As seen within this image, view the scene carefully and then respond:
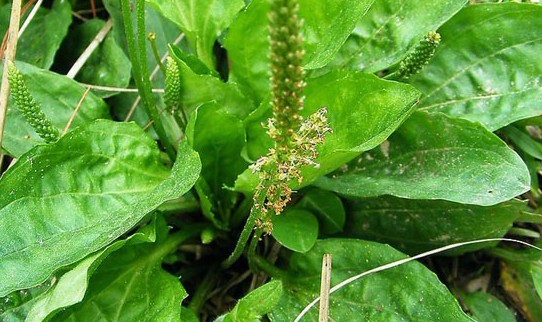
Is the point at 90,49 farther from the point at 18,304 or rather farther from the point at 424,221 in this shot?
the point at 424,221

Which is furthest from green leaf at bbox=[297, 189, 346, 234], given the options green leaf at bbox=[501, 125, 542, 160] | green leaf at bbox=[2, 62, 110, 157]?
green leaf at bbox=[2, 62, 110, 157]

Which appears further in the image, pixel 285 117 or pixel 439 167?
pixel 439 167

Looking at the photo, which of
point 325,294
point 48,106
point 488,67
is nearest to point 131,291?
point 325,294

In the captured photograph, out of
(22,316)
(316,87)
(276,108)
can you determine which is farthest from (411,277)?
(22,316)

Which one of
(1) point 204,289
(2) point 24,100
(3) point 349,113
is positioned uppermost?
(2) point 24,100

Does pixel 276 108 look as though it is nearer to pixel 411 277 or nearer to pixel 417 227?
pixel 411 277

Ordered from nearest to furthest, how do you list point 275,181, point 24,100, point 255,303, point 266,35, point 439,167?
1. point 275,181
2. point 255,303
3. point 24,100
4. point 439,167
5. point 266,35
